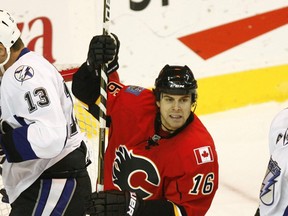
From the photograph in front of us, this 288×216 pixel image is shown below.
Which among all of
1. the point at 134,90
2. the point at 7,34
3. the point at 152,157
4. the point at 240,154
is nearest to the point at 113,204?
the point at 152,157

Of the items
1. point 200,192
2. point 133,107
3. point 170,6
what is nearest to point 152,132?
point 133,107

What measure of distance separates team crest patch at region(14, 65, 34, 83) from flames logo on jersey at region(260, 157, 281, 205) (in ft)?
2.84

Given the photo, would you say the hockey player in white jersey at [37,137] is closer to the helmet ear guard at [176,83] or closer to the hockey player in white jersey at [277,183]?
the helmet ear guard at [176,83]

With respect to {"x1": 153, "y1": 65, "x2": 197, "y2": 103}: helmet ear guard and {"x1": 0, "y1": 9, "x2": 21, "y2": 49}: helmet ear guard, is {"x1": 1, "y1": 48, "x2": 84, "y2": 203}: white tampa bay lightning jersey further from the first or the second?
{"x1": 153, "y1": 65, "x2": 197, "y2": 103}: helmet ear guard

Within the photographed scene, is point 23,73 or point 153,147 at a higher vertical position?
point 23,73

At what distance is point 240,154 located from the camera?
3801mm

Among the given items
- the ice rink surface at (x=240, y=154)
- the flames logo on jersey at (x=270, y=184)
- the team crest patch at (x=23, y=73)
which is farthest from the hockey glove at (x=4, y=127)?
the ice rink surface at (x=240, y=154)

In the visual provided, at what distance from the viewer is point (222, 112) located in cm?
413

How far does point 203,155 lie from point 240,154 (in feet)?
4.59

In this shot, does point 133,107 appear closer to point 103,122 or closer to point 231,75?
point 103,122

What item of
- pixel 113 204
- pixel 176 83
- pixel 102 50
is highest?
pixel 102 50

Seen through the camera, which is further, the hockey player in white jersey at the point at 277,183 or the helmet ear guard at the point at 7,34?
the helmet ear guard at the point at 7,34

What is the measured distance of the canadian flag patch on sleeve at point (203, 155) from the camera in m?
2.43

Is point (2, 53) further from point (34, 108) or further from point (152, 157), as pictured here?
point (152, 157)
